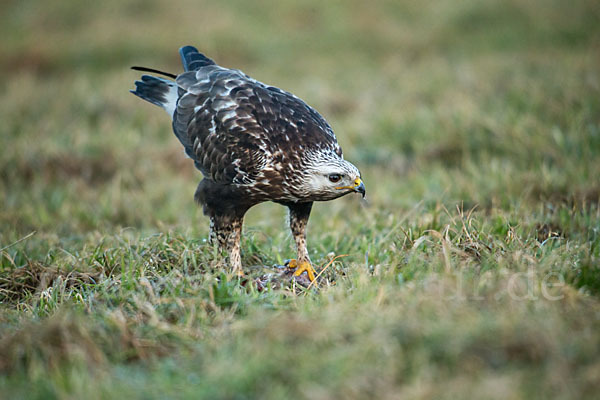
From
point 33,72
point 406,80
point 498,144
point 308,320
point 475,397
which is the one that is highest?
point 33,72

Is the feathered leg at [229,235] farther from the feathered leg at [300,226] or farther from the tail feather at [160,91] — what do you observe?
the tail feather at [160,91]

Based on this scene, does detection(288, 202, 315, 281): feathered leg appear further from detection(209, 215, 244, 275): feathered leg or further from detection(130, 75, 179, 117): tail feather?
detection(130, 75, 179, 117): tail feather

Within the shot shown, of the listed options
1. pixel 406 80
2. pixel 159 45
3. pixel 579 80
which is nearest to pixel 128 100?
pixel 159 45

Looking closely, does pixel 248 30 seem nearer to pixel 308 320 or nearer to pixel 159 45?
pixel 159 45

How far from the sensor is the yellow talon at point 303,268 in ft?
12.9

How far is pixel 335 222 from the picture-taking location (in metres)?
5.52

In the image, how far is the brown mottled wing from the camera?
3.90 meters

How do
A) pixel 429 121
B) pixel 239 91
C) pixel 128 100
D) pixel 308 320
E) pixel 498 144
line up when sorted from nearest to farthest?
pixel 308 320 < pixel 239 91 < pixel 498 144 < pixel 429 121 < pixel 128 100

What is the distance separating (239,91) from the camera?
4320 mm

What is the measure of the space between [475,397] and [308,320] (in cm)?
81

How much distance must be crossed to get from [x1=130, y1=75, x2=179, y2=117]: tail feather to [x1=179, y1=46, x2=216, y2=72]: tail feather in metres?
0.24

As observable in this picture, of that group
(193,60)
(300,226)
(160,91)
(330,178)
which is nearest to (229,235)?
(300,226)

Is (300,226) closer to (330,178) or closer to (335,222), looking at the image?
(330,178)

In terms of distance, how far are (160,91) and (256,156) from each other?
5.50 ft
